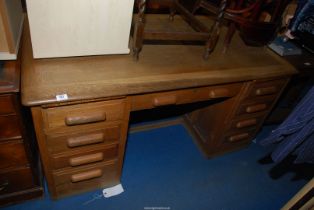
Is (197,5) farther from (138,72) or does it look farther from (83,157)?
(83,157)

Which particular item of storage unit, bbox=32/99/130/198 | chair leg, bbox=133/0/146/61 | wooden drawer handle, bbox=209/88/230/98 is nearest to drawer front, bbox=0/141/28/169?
storage unit, bbox=32/99/130/198

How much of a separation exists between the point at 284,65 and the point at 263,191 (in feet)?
2.80

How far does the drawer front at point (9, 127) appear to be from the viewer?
3.12 ft

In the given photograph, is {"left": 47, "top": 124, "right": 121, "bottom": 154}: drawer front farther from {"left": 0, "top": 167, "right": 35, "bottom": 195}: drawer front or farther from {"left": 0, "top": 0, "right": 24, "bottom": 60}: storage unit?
{"left": 0, "top": 0, "right": 24, "bottom": 60}: storage unit

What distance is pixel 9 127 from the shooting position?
0.98m

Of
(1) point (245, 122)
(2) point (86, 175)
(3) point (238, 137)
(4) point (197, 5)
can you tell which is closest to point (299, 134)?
(1) point (245, 122)

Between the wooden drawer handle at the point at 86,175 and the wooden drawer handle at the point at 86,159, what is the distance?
10 cm

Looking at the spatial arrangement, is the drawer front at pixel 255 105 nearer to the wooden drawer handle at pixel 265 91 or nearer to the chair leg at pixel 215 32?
the wooden drawer handle at pixel 265 91

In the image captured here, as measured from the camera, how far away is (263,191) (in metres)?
1.67

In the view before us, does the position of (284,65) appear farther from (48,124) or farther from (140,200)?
(48,124)

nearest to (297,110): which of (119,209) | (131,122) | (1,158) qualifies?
(119,209)

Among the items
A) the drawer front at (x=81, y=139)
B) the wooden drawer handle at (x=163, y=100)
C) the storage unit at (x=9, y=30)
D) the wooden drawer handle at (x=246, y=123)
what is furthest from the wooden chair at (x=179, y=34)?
the wooden drawer handle at (x=246, y=123)

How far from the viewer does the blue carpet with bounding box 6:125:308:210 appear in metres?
1.44

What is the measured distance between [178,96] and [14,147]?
0.76m
